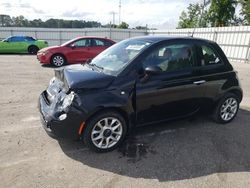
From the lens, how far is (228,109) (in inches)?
191

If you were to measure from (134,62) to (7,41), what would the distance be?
1622 cm

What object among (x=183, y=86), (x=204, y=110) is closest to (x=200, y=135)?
(x=204, y=110)

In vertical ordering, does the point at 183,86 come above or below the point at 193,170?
above

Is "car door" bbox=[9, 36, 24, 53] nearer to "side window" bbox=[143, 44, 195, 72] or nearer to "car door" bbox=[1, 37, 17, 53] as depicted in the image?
"car door" bbox=[1, 37, 17, 53]

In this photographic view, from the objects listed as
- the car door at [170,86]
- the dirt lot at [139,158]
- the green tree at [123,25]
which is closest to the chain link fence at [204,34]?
the car door at [170,86]

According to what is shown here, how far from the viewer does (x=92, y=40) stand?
39.4ft

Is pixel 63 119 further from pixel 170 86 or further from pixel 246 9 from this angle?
pixel 246 9

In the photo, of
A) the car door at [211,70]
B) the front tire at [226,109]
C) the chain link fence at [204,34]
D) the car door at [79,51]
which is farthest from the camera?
the chain link fence at [204,34]

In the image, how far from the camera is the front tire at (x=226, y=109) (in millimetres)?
4699

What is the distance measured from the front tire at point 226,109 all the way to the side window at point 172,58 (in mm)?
1076

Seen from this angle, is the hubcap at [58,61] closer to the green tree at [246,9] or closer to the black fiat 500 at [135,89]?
the black fiat 500 at [135,89]

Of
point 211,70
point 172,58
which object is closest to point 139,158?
point 172,58

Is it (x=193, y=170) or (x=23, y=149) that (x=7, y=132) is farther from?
(x=193, y=170)

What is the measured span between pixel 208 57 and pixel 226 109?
1132 millimetres
